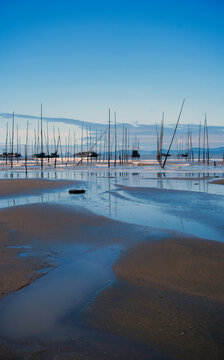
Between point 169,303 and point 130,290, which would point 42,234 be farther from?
point 169,303

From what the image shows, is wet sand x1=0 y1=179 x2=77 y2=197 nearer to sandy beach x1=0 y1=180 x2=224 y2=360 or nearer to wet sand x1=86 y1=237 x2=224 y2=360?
sandy beach x1=0 y1=180 x2=224 y2=360

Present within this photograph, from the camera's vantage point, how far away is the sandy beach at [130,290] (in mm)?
2916

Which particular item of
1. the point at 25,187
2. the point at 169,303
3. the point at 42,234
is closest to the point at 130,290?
the point at 169,303

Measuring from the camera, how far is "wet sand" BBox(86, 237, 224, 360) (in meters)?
3.02

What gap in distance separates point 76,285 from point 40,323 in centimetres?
105

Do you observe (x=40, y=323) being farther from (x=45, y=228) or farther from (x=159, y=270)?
(x=45, y=228)

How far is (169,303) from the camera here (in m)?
3.79

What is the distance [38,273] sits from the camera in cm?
488

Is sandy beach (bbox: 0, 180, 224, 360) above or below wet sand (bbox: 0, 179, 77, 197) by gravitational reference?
below

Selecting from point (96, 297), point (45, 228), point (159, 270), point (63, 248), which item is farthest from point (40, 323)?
point (45, 228)

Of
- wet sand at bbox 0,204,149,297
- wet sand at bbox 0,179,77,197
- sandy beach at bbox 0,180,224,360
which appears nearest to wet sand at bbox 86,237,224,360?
sandy beach at bbox 0,180,224,360

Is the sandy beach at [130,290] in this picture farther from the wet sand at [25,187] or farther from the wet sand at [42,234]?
the wet sand at [25,187]

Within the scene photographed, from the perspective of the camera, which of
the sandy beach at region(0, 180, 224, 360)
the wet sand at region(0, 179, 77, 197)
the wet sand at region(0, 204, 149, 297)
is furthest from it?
the wet sand at region(0, 179, 77, 197)

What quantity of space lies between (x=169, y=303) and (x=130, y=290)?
0.64 metres
